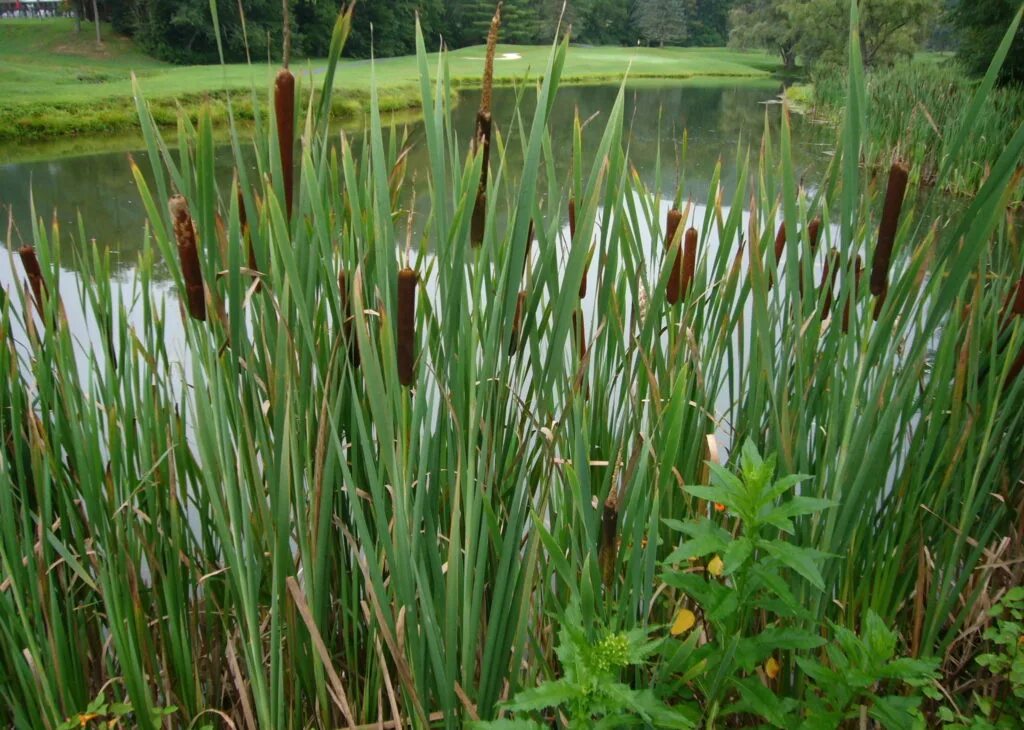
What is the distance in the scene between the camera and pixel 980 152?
6469mm

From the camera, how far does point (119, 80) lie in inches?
557

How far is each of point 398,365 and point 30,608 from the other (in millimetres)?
797

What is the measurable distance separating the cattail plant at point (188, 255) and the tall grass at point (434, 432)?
35mm

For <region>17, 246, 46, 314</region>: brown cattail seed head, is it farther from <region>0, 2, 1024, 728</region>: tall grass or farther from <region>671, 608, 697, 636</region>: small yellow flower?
<region>671, 608, 697, 636</region>: small yellow flower

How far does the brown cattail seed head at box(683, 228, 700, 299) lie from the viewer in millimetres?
1144

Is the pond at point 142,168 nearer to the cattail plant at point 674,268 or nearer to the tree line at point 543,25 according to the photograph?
the cattail plant at point 674,268

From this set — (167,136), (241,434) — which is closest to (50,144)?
(167,136)

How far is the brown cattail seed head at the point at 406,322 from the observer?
2.36 ft

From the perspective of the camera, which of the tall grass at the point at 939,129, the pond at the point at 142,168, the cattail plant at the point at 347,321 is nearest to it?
the cattail plant at the point at 347,321

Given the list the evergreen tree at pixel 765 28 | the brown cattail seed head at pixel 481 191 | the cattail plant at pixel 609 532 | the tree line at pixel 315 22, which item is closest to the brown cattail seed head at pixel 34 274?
the brown cattail seed head at pixel 481 191

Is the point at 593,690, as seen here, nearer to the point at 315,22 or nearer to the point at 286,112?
the point at 286,112

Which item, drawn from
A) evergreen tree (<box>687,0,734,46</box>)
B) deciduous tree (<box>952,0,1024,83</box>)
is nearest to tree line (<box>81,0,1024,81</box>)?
deciduous tree (<box>952,0,1024,83</box>)

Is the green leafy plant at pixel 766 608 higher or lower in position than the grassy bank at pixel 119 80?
lower

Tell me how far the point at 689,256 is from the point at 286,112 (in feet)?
2.06
